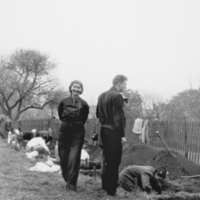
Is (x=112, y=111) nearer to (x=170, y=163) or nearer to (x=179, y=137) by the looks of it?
(x=170, y=163)

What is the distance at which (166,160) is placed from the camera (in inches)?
401

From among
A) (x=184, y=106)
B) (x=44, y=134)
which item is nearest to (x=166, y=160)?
(x=44, y=134)

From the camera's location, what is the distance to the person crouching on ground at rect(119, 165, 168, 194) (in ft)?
21.6

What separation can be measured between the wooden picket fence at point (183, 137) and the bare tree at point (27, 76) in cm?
2794

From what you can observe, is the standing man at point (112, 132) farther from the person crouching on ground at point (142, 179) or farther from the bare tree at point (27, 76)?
the bare tree at point (27, 76)

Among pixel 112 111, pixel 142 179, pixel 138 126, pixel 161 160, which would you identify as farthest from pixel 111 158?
pixel 138 126

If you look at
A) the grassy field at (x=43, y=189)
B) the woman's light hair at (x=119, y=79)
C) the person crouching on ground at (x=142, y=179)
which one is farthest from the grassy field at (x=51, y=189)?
the woman's light hair at (x=119, y=79)

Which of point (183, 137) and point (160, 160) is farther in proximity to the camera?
point (183, 137)

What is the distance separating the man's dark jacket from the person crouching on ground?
59.9 inches

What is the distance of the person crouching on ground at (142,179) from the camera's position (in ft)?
21.6

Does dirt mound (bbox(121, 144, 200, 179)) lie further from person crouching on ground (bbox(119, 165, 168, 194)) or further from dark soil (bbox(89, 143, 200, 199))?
person crouching on ground (bbox(119, 165, 168, 194))

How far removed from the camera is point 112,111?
5.55m

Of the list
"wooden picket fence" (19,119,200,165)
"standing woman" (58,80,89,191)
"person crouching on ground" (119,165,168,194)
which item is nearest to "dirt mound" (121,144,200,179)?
"wooden picket fence" (19,119,200,165)

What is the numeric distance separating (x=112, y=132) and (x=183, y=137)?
745cm
